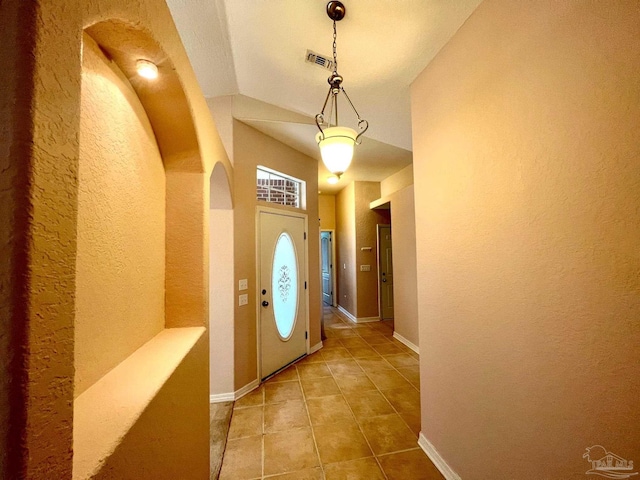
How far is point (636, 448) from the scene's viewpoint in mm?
821

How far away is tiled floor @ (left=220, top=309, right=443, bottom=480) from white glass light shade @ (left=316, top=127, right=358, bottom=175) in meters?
2.14

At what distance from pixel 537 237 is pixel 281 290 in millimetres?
2784

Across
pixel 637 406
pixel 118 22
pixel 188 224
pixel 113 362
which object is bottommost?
pixel 637 406

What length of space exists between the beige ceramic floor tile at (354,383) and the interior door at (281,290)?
775 mm

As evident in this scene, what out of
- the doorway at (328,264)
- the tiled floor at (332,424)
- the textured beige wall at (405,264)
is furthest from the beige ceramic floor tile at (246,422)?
the doorway at (328,264)

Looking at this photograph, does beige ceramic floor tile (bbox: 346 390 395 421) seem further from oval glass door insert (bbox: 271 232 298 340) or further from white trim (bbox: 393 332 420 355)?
white trim (bbox: 393 332 420 355)

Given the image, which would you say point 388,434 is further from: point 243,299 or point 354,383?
point 243,299

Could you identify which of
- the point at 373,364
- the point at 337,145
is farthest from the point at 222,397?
the point at 337,145

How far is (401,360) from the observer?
3559 millimetres

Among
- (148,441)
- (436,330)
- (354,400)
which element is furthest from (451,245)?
(354,400)

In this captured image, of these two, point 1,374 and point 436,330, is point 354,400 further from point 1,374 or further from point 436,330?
point 1,374

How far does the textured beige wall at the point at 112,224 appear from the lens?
2.54 ft

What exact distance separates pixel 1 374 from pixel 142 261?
86 cm

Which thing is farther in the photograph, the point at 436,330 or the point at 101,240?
the point at 436,330
